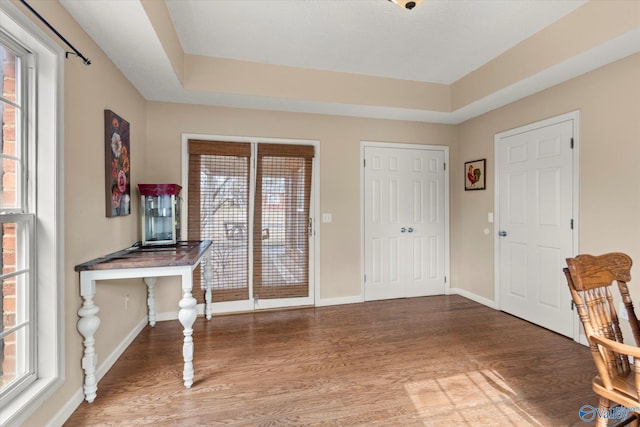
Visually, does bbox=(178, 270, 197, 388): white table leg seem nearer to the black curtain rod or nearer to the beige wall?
the black curtain rod

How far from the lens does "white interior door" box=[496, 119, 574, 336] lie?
113 inches

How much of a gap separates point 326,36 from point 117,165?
204 centimetres

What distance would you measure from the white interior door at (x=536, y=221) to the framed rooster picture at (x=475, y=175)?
0.21 meters

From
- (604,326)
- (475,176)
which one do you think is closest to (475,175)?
(475,176)

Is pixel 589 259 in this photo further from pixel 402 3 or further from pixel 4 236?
pixel 4 236

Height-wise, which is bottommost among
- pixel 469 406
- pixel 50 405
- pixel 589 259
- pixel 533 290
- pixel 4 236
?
pixel 469 406

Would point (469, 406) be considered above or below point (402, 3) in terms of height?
below

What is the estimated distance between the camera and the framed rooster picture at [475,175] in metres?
3.79

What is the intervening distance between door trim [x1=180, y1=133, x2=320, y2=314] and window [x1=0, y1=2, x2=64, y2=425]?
167 cm

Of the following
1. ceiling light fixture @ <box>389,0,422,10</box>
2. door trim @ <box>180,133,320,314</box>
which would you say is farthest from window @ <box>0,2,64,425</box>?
ceiling light fixture @ <box>389,0,422,10</box>

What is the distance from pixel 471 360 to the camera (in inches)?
97.0

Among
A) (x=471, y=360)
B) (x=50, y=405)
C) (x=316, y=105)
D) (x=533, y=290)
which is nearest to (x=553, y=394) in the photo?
(x=471, y=360)

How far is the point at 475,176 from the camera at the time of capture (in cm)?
393

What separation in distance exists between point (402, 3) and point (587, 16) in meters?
1.53
